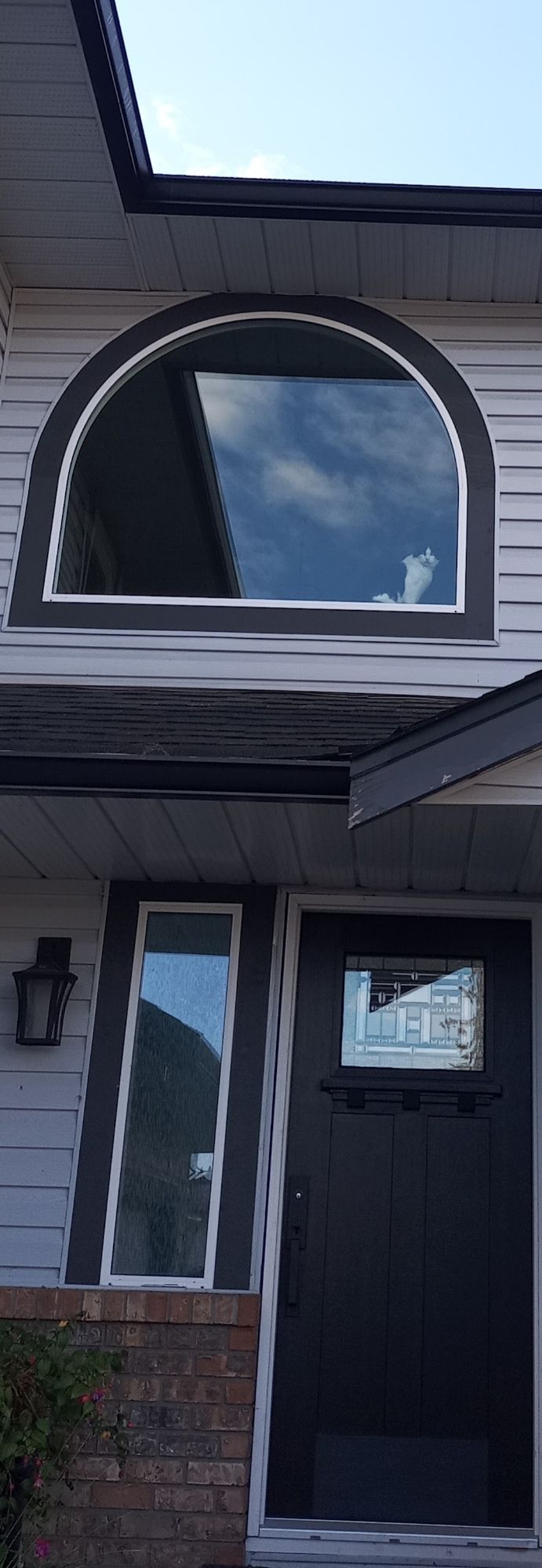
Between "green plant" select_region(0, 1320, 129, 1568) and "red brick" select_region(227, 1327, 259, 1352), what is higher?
"red brick" select_region(227, 1327, 259, 1352)

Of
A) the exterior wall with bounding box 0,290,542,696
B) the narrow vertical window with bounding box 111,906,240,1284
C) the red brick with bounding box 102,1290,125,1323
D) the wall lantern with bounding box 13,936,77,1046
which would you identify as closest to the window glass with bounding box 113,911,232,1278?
the narrow vertical window with bounding box 111,906,240,1284

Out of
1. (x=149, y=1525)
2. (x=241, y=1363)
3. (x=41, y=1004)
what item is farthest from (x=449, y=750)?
(x=149, y=1525)

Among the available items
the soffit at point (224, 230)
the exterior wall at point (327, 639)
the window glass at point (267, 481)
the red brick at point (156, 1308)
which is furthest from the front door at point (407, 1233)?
the soffit at point (224, 230)

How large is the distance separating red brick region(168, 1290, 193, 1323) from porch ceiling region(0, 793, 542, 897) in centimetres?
130

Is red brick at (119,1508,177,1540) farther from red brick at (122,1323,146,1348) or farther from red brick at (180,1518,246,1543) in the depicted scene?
red brick at (122,1323,146,1348)

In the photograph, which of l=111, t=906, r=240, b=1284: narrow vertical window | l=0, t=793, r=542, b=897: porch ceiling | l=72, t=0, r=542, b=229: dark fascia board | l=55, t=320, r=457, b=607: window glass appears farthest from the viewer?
l=55, t=320, r=457, b=607: window glass

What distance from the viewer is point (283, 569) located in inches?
197

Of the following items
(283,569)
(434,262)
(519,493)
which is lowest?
(283,569)

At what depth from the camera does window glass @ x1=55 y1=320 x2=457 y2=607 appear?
16.4 feet

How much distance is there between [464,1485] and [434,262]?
4.22 metres

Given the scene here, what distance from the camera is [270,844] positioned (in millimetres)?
A: 4051

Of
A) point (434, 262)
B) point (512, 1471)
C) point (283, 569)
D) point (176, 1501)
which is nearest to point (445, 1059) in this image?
point (512, 1471)

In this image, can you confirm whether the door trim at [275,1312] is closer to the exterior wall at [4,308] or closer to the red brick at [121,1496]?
the red brick at [121,1496]

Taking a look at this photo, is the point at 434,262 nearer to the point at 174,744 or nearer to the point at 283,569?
the point at 283,569
